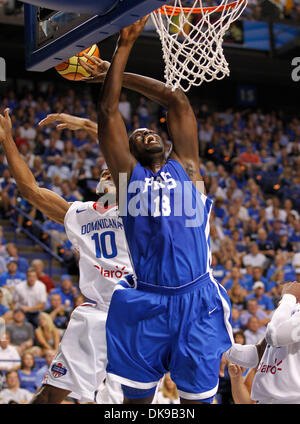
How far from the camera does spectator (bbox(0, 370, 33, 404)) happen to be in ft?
20.8

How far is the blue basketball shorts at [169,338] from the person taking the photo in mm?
3025

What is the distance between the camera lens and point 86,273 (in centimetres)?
431

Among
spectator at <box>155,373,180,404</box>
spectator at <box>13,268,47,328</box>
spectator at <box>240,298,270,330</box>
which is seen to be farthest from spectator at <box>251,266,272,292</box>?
spectator at <box>13,268,47,328</box>

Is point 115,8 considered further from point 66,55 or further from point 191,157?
point 191,157

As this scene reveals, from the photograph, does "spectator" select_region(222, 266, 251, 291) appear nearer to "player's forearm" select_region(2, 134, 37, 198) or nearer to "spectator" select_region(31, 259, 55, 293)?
"spectator" select_region(31, 259, 55, 293)

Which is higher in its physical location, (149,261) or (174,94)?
(174,94)

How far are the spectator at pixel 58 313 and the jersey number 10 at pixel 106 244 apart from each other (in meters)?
3.51

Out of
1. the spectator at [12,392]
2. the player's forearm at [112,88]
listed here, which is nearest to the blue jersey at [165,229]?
the player's forearm at [112,88]

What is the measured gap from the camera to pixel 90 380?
13.5ft

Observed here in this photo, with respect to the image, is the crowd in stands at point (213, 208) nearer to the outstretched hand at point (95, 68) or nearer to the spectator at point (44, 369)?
the spectator at point (44, 369)

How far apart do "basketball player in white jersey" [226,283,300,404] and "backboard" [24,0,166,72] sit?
181 cm

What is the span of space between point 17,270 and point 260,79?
9.68 metres

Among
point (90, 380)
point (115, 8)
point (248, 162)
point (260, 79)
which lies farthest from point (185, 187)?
point (260, 79)

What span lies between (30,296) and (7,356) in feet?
3.59
